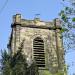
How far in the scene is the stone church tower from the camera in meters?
35.6

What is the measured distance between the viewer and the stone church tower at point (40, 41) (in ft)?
117

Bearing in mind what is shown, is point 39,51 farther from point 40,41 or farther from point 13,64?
point 13,64

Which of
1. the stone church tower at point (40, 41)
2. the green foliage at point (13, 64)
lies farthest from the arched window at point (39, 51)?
the green foliage at point (13, 64)

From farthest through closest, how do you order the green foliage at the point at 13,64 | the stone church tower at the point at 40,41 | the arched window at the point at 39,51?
1. the stone church tower at the point at 40,41
2. the arched window at the point at 39,51
3. the green foliage at the point at 13,64

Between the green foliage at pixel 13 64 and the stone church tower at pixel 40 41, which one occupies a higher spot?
the stone church tower at pixel 40 41

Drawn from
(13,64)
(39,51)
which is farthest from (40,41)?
(13,64)

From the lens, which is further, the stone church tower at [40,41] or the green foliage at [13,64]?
the stone church tower at [40,41]

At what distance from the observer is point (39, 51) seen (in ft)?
117

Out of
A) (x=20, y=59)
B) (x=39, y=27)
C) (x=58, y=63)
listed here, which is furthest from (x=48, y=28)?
(x=20, y=59)

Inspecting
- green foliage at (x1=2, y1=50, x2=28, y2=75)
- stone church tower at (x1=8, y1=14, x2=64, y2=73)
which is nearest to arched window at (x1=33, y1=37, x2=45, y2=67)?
stone church tower at (x1=8, y1=14, x2=64, y2=73)

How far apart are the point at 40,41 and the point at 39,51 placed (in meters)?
1.05

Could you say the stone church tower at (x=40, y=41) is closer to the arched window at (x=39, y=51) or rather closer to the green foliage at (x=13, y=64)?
the arched window at (x=39, y=51)

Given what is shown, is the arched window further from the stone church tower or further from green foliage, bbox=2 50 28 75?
green foliage, bbox=2 50 28 75

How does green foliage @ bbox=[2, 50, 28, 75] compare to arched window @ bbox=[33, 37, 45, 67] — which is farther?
arched window @ bbox=[33, 37, 45, 67]
